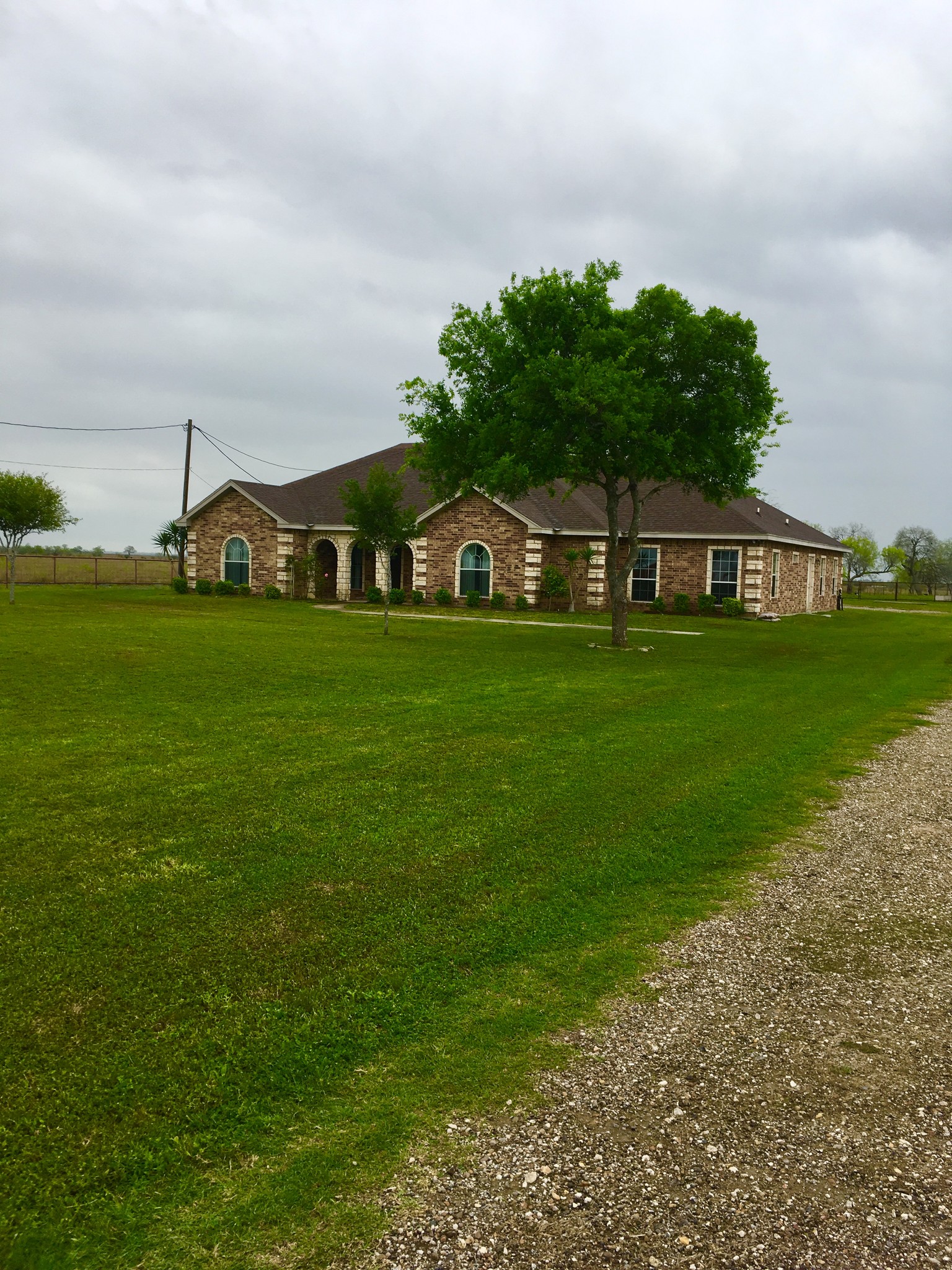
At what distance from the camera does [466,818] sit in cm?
792

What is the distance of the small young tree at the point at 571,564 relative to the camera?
37.0m

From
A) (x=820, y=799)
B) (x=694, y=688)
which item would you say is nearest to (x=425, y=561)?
(x=694, y=688)

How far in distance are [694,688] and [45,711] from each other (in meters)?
11.1

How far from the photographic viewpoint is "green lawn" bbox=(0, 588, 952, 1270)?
135 inches

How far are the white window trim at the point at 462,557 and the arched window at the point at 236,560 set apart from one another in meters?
10.9

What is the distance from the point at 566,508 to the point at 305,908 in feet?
112

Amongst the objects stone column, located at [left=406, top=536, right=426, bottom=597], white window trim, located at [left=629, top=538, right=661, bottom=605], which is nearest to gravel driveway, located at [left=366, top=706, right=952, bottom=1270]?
white window trim, located at [left=629, top=538, right=661, bottom=605]

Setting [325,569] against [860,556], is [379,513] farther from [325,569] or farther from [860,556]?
[860,556]

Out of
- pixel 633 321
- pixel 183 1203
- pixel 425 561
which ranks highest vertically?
pixel 633 321

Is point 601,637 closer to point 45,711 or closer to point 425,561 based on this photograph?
point 425,561

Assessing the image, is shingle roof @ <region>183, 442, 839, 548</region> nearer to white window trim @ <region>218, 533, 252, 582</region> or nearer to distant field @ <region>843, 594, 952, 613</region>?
white window trim @ <region>218, 533, 252, 582</region>

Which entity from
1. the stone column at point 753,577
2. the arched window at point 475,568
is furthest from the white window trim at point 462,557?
the stone column at point 753,577

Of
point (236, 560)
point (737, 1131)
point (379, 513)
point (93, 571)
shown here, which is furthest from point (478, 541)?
point (737, 1131)

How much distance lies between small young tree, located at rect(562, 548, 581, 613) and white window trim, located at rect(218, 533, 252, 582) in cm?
1537
